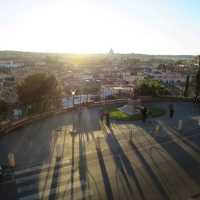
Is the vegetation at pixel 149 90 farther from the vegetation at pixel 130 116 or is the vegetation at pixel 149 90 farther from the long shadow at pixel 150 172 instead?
the long shadow at pixel 150 172

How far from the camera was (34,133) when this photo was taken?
556 inches

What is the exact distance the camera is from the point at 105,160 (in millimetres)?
11023

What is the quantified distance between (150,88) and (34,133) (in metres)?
17.3

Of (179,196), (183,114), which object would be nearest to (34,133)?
(179,196)

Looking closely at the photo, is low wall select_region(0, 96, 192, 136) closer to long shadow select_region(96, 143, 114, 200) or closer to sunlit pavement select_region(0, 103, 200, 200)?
sunlit pavement select_region(0, 103, 200, 200)

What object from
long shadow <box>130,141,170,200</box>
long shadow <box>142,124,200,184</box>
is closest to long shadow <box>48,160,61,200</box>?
long shadow <box>130,141,170,200</box>

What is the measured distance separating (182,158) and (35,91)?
15774 millimetres

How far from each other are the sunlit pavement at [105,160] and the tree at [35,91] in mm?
6629

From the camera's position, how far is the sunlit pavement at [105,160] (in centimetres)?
888

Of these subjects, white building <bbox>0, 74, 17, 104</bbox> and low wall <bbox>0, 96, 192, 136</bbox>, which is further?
white building <bbox>0, 74, 17, 104</bbox>

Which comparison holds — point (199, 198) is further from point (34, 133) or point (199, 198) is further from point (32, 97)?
point (32, 97)

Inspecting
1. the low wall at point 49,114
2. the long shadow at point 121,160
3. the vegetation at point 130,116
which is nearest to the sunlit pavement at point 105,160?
the long shadow at point 121,160

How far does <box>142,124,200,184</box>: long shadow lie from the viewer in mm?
10200

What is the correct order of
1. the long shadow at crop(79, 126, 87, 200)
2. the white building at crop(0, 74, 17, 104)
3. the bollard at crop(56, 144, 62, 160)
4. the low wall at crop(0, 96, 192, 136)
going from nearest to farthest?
1. the long shadow at crop(79, 126, 87, 200)
2. the bollard at crop(56, 144, 62, 160)
3. the low wall at crop(0, 96, 192, 136)
4. the white building at crop(0, 74, 17, 104)
